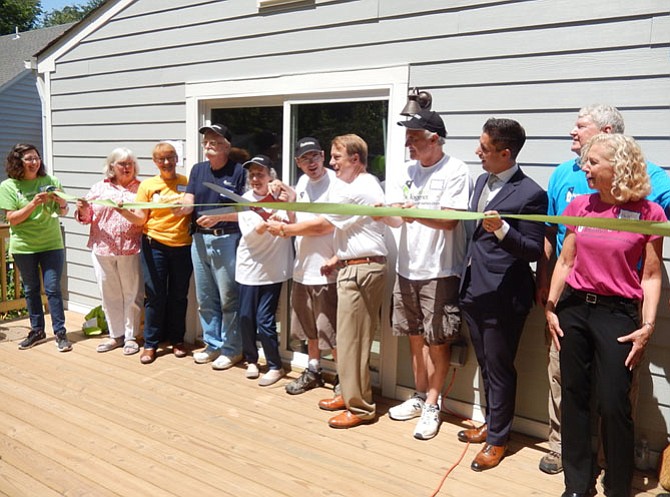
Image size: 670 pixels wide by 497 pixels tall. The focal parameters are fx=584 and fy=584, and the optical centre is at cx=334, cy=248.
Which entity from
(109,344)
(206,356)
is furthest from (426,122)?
(109,344)

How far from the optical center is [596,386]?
8.02 feet

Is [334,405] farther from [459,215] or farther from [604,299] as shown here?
[604,299]

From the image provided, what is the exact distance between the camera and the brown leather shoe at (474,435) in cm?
311

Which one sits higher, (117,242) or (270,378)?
(117,242)

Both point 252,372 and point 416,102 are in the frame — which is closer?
point 416,102

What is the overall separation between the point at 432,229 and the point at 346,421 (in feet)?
3.87

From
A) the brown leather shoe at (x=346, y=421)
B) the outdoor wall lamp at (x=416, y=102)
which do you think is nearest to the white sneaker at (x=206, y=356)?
the brown leather shoe at (x=346, y=421)

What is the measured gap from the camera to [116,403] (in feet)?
11.7

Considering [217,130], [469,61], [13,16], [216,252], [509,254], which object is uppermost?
[13,16]

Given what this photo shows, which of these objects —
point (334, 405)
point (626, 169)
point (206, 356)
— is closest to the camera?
point (626, 169)

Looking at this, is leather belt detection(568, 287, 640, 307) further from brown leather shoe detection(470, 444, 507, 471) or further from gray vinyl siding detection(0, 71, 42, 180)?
gray vinyl siding detection(0, 71, 42, 180)

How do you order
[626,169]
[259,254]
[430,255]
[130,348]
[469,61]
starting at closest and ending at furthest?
[626,169], [430,255], [469,61], [259,254], [130,348]

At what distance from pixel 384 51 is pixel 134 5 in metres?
2.49

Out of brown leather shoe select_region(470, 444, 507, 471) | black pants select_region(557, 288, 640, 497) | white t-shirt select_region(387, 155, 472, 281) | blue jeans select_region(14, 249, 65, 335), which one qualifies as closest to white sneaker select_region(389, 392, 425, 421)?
brown leather shoe select_region(470, 444, 507, 471)
